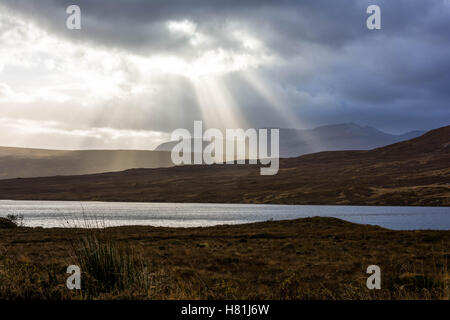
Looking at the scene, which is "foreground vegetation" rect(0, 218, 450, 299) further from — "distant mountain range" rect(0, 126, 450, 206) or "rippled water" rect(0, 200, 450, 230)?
"distant mountain range" rect(0, 126, 450, 206)

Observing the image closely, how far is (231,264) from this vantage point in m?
24.1

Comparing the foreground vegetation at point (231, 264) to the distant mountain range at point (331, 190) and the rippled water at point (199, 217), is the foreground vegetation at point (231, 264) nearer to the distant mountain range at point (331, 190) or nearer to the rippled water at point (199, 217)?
the rippled water at point (199, 217)

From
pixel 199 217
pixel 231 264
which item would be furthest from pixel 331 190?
pixel 231 264

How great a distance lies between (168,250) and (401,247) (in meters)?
15.8

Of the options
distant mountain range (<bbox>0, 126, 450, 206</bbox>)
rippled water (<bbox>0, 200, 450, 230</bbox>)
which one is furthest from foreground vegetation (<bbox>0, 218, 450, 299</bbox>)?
distant mountain range (<bbox>0, 126, 450, 206</bbox>)

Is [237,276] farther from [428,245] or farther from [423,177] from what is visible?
[423,177]

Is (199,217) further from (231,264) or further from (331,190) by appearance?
(331,190)

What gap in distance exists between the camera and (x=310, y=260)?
2544 centimetres

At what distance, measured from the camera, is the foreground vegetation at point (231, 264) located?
1091 centimetres

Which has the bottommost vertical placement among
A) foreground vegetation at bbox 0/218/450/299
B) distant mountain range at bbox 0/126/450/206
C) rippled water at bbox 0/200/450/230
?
foreground vegetation at bbox 0/218/450/299

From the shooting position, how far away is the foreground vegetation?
10906 mm

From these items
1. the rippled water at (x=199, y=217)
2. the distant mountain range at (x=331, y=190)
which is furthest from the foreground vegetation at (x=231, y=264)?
the distant mountain range at (x=331, y=190)

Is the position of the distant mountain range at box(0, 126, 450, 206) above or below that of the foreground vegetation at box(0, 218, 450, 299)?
above
